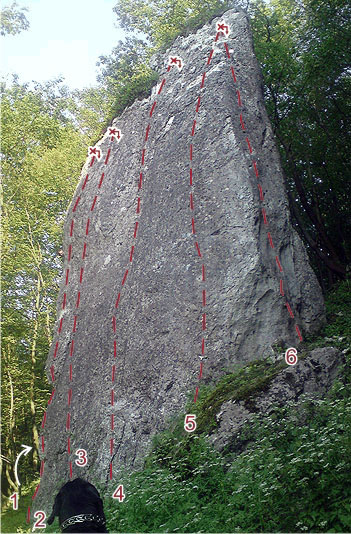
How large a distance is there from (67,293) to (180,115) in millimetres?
4593

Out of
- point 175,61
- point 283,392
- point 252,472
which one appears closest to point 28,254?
point 175,61

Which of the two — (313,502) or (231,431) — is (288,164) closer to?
(231,431)

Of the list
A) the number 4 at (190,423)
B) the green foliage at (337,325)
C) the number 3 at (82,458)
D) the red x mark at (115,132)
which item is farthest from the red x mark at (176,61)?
the number 3 at (82,458)

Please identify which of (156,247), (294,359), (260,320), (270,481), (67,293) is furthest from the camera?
(67,293)

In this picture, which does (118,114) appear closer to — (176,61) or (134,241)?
(176,61)

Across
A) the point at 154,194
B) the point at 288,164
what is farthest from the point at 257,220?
the point at 288,164

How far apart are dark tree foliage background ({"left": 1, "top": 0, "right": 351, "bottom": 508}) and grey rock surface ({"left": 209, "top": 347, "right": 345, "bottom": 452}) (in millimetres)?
7339

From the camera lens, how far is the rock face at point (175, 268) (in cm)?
876

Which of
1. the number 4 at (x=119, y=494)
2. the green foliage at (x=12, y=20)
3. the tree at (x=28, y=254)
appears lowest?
the number 4 at (x=119, y=494)

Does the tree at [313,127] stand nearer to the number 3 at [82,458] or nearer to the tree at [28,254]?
the tree at [28,254]

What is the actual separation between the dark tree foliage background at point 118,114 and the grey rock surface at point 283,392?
734 centimetres

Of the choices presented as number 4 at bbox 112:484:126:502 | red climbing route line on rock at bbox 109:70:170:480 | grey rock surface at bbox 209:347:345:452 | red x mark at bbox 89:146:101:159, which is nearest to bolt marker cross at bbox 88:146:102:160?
red x mark at bbox 89:146:101:159

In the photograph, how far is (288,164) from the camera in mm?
16297

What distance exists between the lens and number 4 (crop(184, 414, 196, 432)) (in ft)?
25.4
